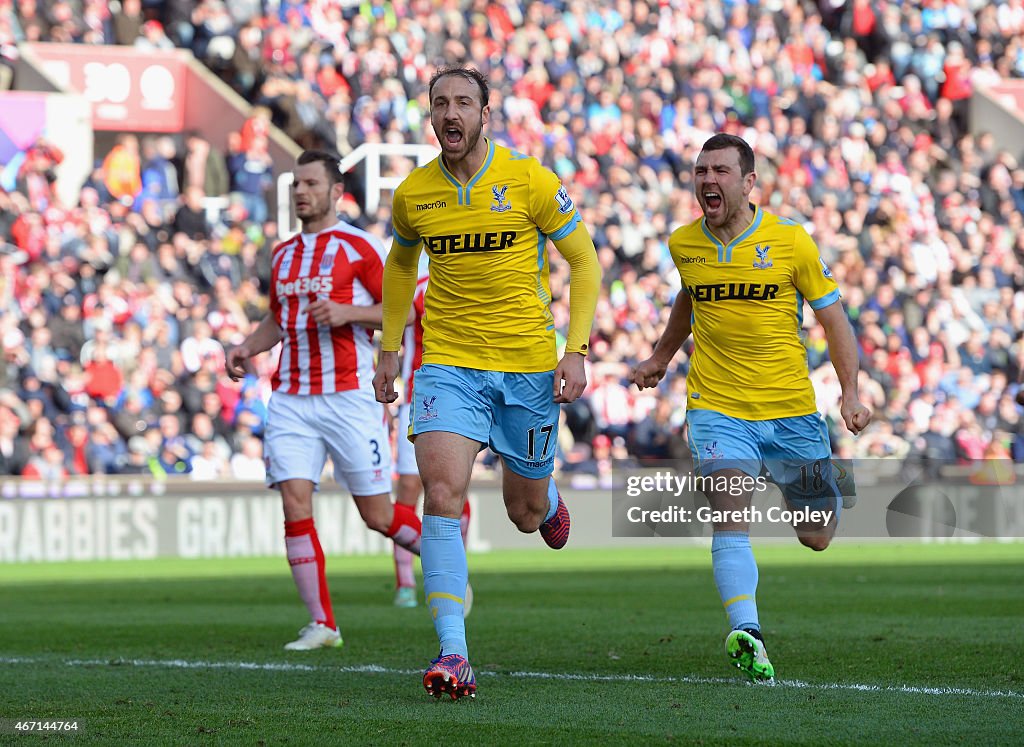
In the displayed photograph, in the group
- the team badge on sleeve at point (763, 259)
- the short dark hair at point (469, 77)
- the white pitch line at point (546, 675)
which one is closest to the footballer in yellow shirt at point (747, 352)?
the team badge on sleeve at point (763, 259)

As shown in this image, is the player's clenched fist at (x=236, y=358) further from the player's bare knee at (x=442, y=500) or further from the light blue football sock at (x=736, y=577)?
the light blue football sock at (x=736, y=577)

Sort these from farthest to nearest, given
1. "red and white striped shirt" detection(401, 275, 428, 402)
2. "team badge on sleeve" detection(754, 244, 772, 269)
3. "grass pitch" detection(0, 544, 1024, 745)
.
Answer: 1. "red and white striped shirt" detection(401, 275, 428, 402)
2. "team badge on sleeve" detection(754, 244, 772, 269)
3. "grass pitch" detection(0, 544, 1024, 745)

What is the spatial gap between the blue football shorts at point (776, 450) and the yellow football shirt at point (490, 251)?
36.9 inches

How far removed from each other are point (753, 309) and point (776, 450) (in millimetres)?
630

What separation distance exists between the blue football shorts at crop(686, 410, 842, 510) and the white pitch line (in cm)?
93

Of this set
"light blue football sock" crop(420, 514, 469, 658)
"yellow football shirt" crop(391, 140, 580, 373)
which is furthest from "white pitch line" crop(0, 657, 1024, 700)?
"yellow football shirt" crop(391, 140, 580, 373)

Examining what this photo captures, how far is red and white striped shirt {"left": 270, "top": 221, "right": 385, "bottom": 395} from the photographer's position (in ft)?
31.3

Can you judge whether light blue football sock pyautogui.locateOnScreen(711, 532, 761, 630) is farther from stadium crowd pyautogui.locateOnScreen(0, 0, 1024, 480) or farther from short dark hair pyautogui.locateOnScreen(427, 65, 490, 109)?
stadium crowd pyautogui.locateOnScreen(0, 0, 1024, 480)

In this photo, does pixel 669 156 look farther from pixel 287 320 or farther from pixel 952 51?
pixel 287 320

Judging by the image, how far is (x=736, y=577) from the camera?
7461 mm

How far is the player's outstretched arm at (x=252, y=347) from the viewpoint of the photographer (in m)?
9.52

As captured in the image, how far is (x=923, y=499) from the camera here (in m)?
22.2

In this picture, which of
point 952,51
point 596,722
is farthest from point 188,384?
point 952,51

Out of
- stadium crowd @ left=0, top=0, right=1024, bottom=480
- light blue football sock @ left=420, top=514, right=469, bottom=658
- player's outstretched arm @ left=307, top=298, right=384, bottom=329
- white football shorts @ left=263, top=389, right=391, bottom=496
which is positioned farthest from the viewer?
stadium crowd @ left=0, top=0, right=1024, bottom=480
